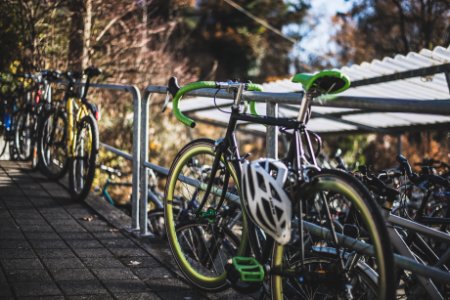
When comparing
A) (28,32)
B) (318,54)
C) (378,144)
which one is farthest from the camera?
(318,54)

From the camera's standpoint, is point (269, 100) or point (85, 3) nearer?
point (269, 100)

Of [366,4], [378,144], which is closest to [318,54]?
[366,4]

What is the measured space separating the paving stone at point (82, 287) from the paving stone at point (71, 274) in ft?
0.19

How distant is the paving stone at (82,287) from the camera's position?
3174 millimetres

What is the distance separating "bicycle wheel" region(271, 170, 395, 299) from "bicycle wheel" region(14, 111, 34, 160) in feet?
19.2

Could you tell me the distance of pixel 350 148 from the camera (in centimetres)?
1961

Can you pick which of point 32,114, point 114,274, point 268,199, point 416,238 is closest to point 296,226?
point 268,199

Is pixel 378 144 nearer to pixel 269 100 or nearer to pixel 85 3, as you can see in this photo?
pixel 85 3

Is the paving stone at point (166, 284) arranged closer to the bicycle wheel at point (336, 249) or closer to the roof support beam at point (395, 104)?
the bicycle wheel at point (336, 249)

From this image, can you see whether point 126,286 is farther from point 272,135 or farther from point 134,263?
point 272,135

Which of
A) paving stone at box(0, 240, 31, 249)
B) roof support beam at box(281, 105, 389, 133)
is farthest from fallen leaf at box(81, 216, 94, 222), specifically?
roof support beam at box(281, 105, 389, 133)

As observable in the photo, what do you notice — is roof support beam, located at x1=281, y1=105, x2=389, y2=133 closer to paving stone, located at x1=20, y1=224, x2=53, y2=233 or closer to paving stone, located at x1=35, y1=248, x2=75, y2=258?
paving stone, located at x1=20, y1=224, x2=53, y2=233

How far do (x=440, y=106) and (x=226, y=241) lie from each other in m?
1.76

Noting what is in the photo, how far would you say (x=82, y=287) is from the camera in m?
3.25
